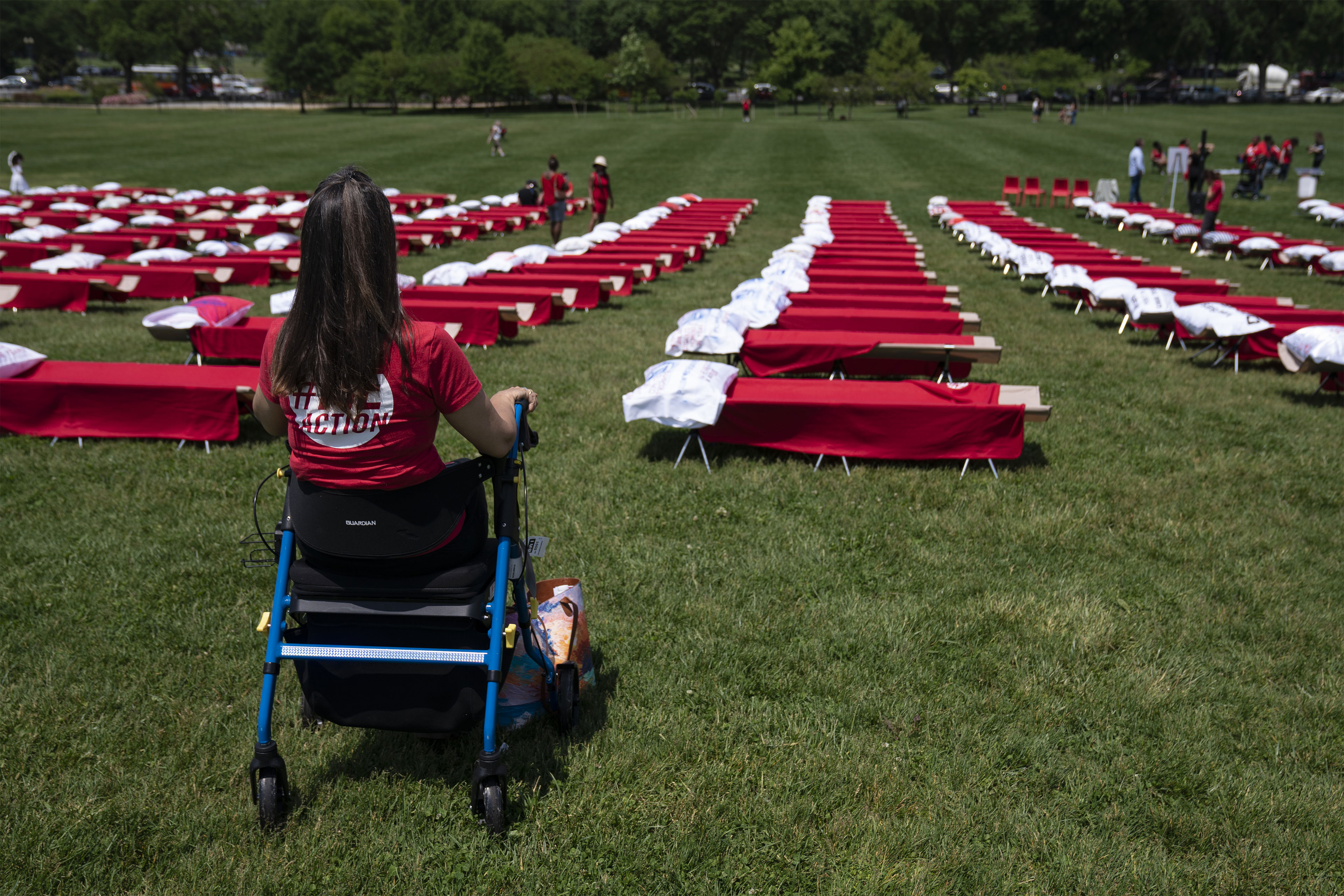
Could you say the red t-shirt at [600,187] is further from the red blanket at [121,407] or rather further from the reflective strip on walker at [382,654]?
the reflective strip on walker at [382,654]

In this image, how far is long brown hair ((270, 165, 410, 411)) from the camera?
3.21m

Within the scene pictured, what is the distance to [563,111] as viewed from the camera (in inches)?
3044

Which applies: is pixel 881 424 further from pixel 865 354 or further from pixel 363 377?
pixel 363 377

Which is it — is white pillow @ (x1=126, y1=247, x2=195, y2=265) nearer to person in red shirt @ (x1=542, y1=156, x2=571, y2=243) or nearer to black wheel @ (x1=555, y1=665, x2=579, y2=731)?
person in red shirt @ (x1=542, y1=156, x2=571, y2=243)

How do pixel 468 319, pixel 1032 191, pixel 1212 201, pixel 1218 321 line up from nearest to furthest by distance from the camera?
pixel 1218 321 → pixel 468 319 → pixel 1212 201 → pixel 1032 191

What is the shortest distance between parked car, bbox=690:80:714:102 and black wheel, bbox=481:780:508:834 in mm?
86759

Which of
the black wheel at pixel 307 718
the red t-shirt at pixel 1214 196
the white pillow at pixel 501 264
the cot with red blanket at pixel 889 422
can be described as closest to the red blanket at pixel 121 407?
the cot with red blanket at pixel 889 422

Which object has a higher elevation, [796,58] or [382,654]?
[796,58]

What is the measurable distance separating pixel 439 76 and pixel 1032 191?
5595 centimetres

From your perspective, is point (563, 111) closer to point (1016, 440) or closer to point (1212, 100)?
point (1212, 100)

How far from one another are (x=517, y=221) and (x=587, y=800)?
24194 millimetres

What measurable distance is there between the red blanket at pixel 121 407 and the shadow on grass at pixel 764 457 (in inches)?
163

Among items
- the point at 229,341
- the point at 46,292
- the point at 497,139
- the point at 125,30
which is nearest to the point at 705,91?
the point at 497,139

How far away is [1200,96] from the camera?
86375 mm
